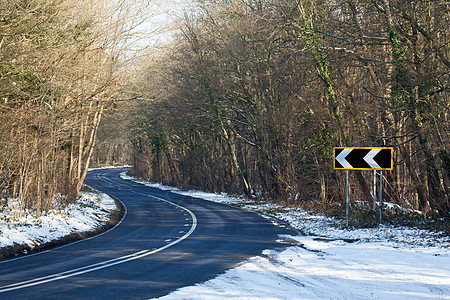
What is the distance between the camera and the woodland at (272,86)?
571 inches

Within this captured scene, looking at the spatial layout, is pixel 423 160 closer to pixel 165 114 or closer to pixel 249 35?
pixel 249 35

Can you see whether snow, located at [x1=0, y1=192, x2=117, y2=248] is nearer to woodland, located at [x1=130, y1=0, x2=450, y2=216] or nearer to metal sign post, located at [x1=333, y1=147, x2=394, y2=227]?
metal sign post, located at [x1=333, y1=147, x2=394, y2=227]

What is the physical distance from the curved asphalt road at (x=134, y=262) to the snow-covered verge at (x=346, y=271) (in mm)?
652

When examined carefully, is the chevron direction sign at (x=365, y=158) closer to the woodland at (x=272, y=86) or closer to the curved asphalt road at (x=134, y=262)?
the woodland at (x=272, y=86)

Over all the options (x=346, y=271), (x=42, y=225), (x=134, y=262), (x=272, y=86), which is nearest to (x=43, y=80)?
(x=42, y=225)

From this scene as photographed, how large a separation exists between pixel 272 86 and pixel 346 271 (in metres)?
20.8

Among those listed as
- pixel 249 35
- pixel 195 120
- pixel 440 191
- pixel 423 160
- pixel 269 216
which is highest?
pixel 249 35

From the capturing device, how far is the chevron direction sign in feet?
45.6

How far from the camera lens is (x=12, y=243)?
1195 cm

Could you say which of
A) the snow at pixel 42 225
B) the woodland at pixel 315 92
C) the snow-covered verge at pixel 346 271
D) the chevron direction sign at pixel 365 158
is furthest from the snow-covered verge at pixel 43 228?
the woodland at pixel 315 92

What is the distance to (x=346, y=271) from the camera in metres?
8.64

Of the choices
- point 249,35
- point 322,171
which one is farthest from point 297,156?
point 249,35

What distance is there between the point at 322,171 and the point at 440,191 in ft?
29.1

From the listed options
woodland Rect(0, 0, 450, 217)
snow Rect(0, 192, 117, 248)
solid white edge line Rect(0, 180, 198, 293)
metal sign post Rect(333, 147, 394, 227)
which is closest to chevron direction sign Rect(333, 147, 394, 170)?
metal sign post Rect(333, 147, 394, 227)
